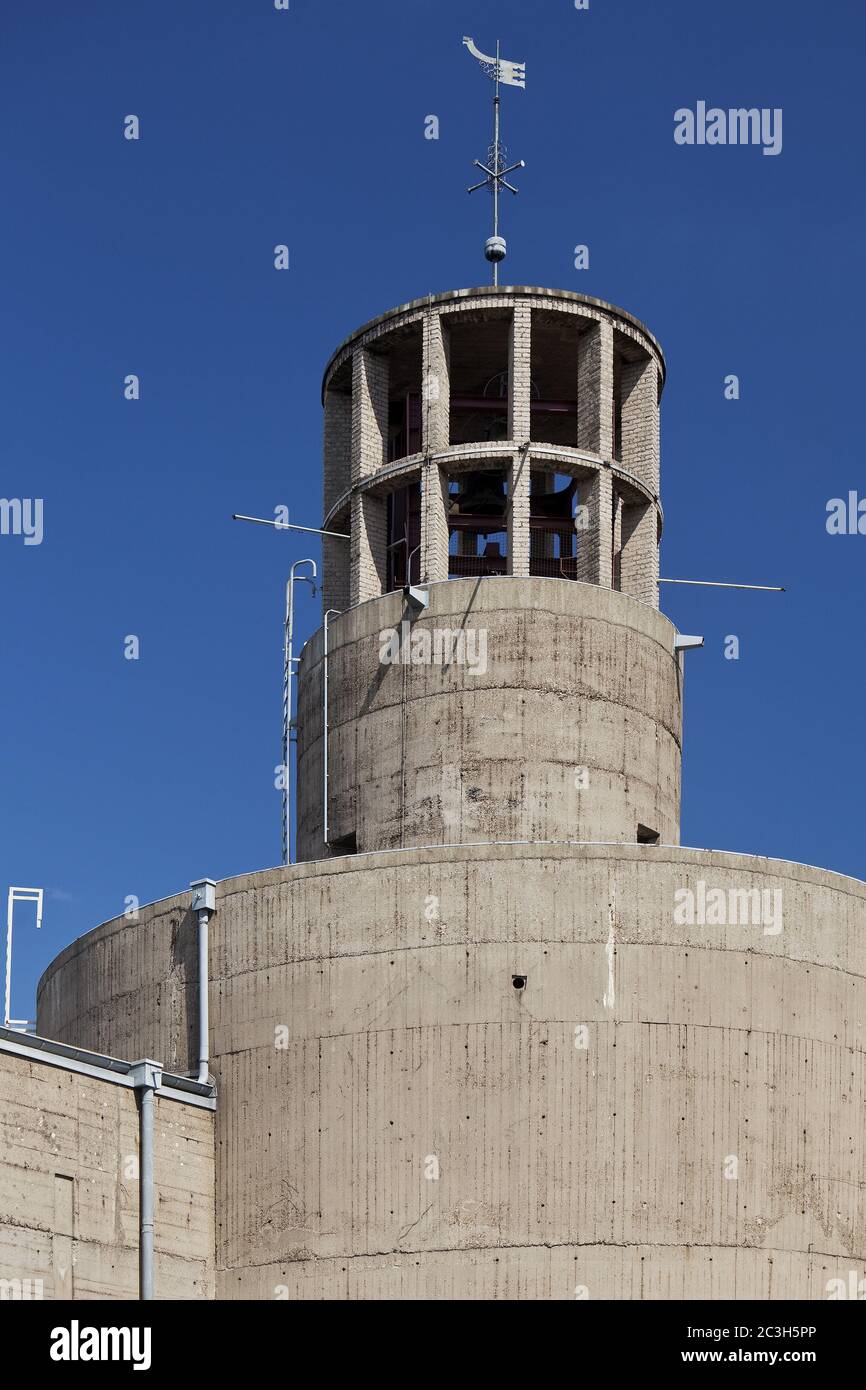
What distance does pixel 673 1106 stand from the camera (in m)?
35.3

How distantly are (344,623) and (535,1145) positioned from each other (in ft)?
36.6

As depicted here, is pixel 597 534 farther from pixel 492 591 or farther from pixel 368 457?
pixel 368 457

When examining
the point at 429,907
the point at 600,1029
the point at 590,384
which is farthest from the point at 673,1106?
the point at 590,384

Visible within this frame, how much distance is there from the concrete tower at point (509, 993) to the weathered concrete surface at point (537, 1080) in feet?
0.14

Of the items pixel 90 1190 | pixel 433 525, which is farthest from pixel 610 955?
pixel 433 525

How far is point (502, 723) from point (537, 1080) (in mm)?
7133

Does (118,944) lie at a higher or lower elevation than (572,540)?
lower

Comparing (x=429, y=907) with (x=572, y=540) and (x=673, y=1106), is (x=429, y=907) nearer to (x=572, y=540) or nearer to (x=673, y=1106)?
(x=673, y=1106)

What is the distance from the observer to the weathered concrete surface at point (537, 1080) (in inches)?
1372

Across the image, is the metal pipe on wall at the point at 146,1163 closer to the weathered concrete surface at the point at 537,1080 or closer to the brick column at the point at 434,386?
the weathered concrete surface at the point at 537,1080

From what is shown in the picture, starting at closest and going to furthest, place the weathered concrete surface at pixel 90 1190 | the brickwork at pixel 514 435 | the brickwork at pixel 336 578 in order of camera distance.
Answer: the weathered concrete surface at pixel 90 1190 < the brickwork at pixel 514 435 < the brickwork at pixel 336 578

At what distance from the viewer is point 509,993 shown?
35906 mm

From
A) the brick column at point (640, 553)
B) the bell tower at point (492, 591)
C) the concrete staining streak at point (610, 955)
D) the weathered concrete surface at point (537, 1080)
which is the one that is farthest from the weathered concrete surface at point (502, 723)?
the concrete staining streak at point (610, 955)
